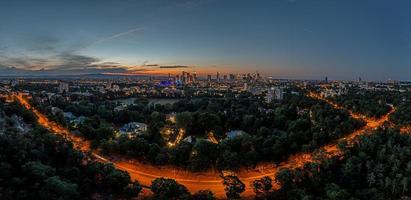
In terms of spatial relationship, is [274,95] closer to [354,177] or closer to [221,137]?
[221,137]

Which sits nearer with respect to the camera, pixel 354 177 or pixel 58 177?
pixel 58 177

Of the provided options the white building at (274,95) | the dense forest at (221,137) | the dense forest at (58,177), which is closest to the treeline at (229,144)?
the dense forest at (221,137)

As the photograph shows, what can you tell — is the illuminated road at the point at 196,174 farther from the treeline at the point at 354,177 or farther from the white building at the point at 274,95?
the white building at the point at 274,95

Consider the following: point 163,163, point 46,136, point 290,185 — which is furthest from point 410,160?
point 46,136

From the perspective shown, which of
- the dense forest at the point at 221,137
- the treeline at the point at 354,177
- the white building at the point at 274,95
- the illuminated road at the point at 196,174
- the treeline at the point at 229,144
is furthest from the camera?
the white building at the point at 274,95

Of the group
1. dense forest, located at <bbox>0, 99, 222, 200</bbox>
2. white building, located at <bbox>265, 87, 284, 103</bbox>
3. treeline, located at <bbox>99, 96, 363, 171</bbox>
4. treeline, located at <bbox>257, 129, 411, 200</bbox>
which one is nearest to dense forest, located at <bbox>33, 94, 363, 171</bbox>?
treeline, located at <bbox>99, 96, 363, 171</bbox>

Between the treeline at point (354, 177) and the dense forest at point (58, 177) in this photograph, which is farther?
the treeline at point (354, 177)

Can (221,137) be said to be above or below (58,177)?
below

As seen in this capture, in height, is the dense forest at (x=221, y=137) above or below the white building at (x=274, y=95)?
below

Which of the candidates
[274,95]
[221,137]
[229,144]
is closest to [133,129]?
[221,137]

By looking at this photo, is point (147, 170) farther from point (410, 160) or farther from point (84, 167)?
point (410, 160)

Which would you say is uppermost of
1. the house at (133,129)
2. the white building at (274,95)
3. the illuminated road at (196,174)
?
the white building at (274,95)
